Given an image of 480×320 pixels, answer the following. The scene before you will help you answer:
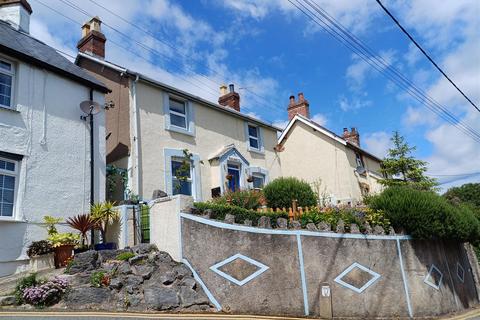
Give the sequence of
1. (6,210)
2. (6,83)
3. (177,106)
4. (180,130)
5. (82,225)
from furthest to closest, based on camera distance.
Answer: (177,106)
(180,130)
(6,83)
(82,225)
(6,210)

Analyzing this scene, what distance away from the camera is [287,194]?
14.9 m

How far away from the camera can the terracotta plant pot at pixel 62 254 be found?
10.0 metres

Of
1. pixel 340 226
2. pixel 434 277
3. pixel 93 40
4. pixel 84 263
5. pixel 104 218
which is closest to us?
pixel 84 263

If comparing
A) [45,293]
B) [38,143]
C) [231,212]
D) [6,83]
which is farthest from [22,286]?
[6,83]

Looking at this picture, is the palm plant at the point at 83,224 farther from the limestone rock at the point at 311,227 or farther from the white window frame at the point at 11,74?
the limestone rock at the point at 311,227

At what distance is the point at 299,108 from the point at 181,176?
43.9 feet

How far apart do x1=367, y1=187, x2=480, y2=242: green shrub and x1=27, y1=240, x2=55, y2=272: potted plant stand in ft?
34.2

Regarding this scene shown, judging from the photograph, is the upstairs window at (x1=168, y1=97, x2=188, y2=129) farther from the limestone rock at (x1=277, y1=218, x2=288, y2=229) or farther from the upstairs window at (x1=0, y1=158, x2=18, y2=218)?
the limestone rock at (x1=277, y1=218, x2=288, y2=229)

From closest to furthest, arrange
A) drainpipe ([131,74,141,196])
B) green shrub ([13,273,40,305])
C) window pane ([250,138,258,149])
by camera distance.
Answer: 1. green shrub ([13,273,40,305])
2. drainpipe ([131,74,141,196])
3. window pane ([250,138,258,149])

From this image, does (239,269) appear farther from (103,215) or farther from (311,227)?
(103,215)

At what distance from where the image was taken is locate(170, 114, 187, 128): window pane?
55.3 feet

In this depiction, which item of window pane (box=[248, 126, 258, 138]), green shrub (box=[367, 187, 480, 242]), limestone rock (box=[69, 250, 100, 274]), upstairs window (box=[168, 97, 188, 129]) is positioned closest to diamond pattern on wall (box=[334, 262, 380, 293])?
green shrub (box=[367, 187, 480, 242])

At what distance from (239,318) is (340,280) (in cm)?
389

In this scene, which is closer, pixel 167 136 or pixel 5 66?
pixel 5 66
